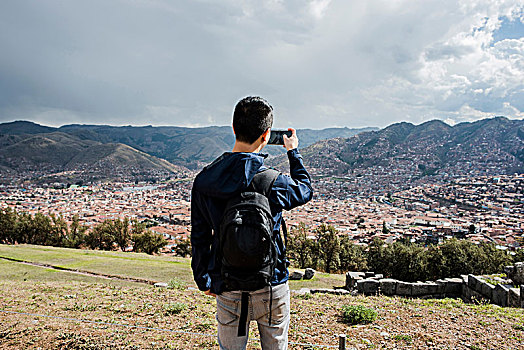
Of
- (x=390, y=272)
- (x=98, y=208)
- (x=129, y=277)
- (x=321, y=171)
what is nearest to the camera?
(x=129, y=277)

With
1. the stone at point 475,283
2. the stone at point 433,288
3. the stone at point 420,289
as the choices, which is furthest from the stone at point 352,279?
the stone at point 475,283

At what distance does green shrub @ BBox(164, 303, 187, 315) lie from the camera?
612 cm

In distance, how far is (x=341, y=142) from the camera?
160 meters

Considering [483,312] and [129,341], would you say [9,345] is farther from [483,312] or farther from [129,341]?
[483,312]

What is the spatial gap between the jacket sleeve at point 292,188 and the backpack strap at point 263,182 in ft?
0.17

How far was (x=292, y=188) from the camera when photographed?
2.07m

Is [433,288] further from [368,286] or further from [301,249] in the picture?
[301,249]

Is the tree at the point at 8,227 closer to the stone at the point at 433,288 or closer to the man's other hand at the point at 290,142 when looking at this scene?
the stone at the point at 433,288

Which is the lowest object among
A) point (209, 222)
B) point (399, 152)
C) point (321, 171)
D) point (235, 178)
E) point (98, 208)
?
point (98, 208)

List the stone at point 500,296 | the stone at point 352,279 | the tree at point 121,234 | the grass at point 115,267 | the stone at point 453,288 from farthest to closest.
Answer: the tree at point 121,234 → the grass at point 115,267 → the stone at point 352,279 → the stone at point 453,288 → the stone at point 500,296

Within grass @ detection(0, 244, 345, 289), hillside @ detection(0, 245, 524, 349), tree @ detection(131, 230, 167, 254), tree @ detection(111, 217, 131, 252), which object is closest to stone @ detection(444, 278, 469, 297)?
hillside @ detection(0, 245, 524, 349)

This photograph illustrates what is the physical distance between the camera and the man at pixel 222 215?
194 cm

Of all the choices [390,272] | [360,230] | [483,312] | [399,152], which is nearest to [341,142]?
[399,152]

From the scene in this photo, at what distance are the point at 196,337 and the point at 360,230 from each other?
50.8 meters
